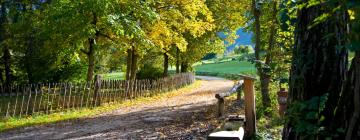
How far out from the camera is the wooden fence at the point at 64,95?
17.1 m

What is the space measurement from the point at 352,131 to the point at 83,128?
1228 cm

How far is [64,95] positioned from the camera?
18625mm

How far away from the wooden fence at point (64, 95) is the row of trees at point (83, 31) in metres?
1.52

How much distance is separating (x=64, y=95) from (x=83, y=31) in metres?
2.76

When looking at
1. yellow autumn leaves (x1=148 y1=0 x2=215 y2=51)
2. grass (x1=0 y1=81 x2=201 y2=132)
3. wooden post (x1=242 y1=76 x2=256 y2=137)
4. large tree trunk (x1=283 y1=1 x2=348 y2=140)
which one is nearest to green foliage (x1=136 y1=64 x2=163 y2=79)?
yellow autumn leaves (x1=148 y1=0 x2=215 y2=51)

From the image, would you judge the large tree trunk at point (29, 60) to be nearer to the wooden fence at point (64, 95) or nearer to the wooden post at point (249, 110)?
the wooden fence at point (64, 95)

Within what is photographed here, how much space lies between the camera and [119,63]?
48.0 m

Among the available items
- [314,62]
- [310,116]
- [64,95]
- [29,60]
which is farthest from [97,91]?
[310,116]

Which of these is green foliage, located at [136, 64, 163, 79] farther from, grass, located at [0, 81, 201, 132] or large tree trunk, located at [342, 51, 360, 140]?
large tree trunk, located at [342, 51, 360, 140]

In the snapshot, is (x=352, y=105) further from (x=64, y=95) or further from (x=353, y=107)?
(x=64, y=95)

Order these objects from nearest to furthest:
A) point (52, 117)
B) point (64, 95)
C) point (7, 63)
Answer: point (52, 117) → point (64, 95) → point (7, 63)

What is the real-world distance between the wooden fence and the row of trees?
1.52 meters

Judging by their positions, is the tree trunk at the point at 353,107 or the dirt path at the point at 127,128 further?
the dirt path at the point at 127,128

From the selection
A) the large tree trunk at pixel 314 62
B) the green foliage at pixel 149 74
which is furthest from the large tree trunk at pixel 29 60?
the large tree trunk at pixel 314 62
